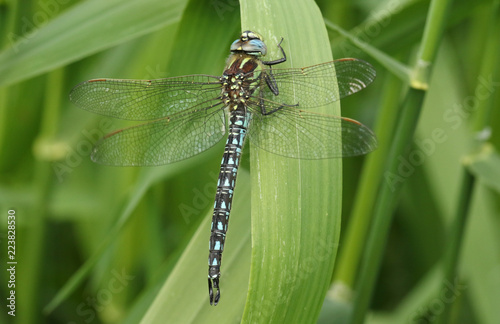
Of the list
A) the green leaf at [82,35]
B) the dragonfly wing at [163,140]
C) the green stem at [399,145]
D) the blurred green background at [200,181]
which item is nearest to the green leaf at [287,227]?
the blurred green background at [200,181]

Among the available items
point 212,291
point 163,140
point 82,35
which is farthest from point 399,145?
point 82,35

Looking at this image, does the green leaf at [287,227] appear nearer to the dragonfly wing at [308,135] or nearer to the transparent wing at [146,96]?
the dragonfly wing at [308,135]

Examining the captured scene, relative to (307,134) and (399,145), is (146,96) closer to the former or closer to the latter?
(307,134)

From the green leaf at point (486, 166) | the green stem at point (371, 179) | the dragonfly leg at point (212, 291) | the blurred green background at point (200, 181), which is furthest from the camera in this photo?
the green stem at point (371, 179)

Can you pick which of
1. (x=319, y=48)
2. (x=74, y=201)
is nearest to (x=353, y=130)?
(x=319, y=48)

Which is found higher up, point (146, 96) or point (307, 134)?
point (146, 96)

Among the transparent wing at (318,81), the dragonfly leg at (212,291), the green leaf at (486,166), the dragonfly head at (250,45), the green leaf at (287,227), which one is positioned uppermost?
the dragonfly head at (250,45)

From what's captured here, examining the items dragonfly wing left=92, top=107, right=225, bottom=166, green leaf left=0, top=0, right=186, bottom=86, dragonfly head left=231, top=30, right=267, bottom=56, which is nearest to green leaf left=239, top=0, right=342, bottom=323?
dragonfly head left=231, top=30, right=267, bottom=56

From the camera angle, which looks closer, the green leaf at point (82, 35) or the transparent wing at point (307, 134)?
the transparent wing at point (307, 134)
